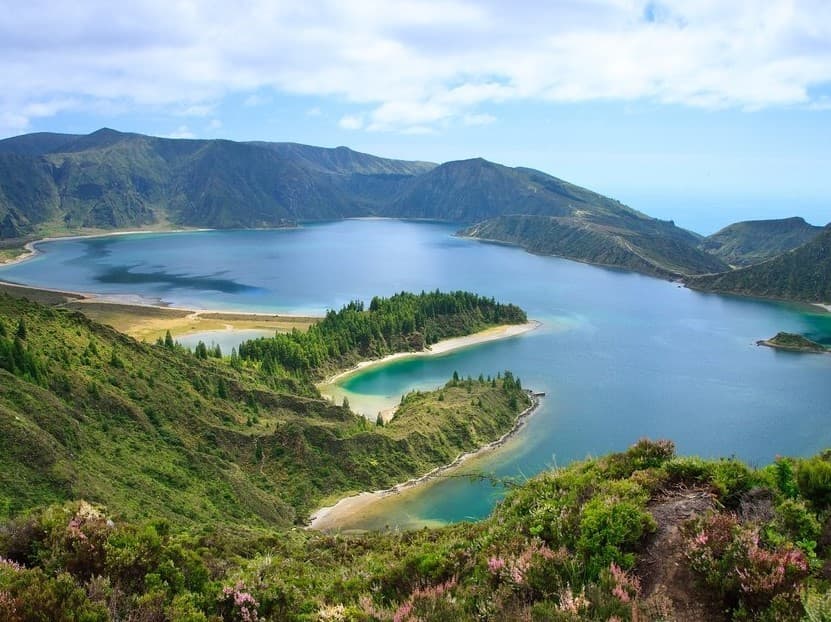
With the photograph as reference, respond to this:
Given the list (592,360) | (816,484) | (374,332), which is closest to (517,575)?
(816,484)

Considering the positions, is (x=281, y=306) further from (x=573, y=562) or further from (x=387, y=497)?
(x=573, y=562)

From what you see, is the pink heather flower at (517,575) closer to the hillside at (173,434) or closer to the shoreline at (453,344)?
the hillside at (173,434)

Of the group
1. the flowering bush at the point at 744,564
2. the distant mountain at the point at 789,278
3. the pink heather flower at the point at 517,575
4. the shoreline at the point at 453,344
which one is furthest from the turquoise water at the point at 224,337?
the distant mountain at the point at 789,278

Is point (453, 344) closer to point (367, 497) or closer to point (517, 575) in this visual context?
point (367, 497)

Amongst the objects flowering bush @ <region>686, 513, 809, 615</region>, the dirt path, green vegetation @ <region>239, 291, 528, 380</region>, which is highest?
flowering bush @ <region>686, 513, 809, 615</region>

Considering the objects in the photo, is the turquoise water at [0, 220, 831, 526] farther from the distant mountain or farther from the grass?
the grass

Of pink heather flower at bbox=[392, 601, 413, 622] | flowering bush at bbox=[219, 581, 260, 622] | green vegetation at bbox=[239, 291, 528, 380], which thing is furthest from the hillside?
pink heather flower at bbox=[392, 601, 413, 622]
